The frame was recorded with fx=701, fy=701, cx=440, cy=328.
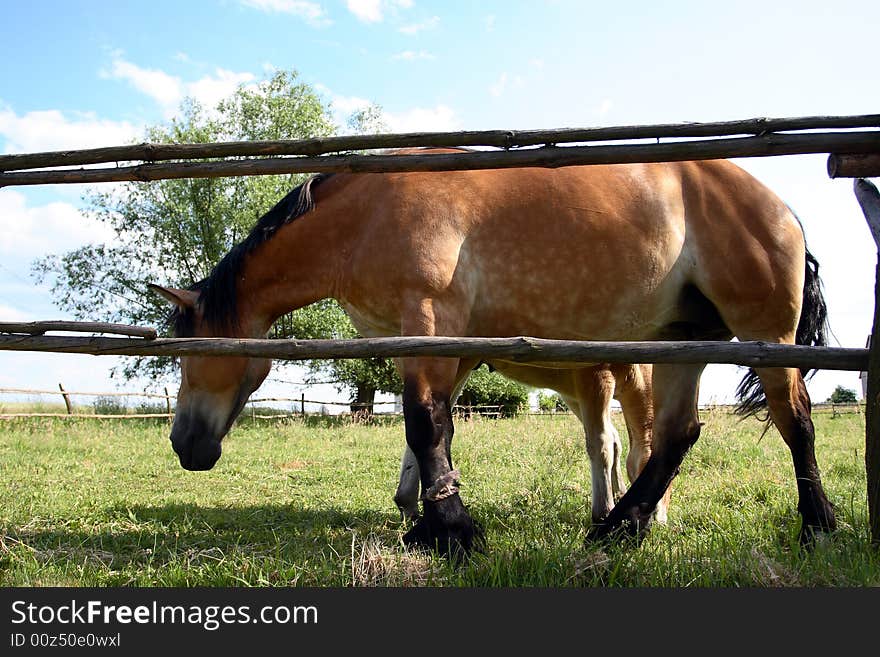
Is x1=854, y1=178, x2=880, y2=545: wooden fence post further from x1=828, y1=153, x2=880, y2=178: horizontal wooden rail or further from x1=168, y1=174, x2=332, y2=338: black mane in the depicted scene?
x1=168, y1=174, x2=332, y2=338: black mane

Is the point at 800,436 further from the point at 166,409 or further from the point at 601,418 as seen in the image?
the point at 166,409

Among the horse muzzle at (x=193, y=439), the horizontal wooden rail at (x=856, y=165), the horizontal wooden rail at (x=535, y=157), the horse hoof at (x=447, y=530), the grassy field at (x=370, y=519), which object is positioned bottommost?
the grassy field at (x=370, y=519)

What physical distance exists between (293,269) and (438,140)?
137cm

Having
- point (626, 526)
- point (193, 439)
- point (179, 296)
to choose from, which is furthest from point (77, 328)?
point (626, 526)

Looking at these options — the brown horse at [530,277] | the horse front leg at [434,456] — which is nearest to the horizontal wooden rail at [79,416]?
the brown horse at [530,277]

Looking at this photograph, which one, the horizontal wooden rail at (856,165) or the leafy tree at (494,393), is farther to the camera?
the leafy tree at (494,393)

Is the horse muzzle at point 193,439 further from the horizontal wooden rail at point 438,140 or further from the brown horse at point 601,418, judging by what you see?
the horizontal wooden rail at point 438,140

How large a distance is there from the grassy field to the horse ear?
4.61ft

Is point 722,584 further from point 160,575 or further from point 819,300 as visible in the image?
point 819,300

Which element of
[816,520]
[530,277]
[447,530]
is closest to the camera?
[447,530]

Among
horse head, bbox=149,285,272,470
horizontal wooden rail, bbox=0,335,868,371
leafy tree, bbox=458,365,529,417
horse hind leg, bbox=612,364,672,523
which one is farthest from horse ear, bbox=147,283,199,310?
leafy tree, bbox=458,365,529,417

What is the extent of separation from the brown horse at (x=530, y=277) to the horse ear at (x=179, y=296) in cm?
1

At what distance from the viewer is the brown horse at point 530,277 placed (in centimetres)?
371

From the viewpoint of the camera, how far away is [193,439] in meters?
4.45
